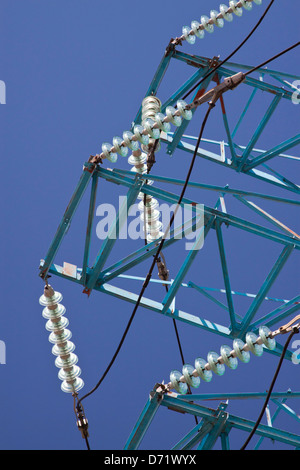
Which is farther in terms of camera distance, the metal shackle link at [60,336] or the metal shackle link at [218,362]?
the metal shackle link at [60,336]

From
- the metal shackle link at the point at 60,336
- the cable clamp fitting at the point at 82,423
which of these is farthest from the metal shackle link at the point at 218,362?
the metal shackle link at the point at 60,336

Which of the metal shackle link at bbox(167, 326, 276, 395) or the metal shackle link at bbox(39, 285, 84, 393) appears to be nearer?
the metal shackle link at bbox(167, 326, 276, 395)

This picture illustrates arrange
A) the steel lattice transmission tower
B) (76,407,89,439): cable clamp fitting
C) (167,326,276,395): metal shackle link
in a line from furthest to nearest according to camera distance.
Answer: (76,407,89,439): cable clamp fitting → the steel lattice transmission tower → (167,326,276,395): metal shackle link

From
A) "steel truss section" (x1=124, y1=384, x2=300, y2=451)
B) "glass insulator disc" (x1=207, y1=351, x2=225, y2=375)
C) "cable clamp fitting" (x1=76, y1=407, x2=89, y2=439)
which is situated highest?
"cable clamp fitting" (x1=76, y1=407, x2=89, y2=439)

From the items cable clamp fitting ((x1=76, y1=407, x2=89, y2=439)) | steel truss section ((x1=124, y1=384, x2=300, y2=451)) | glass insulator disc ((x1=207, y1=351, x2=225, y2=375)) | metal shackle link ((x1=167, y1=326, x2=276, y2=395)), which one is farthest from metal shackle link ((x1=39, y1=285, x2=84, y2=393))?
glass insulator disc ((x1=207, y1=351, x2=225, y2=375))

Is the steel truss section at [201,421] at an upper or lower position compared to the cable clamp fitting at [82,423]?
lower

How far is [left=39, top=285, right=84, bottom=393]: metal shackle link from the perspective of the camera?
1191cm

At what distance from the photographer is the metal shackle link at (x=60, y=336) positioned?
11914mm

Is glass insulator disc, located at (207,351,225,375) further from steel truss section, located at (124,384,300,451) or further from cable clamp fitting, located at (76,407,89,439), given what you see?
cable clamp fitting, located at (76,407,89,439)

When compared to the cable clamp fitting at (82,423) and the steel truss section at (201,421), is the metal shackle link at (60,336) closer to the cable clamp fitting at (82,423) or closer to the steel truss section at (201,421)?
the cable clamp fitting at (82,423)

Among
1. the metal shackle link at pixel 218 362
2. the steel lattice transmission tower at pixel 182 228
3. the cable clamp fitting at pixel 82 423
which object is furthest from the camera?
the cable clamp fitting at pixel 82 423

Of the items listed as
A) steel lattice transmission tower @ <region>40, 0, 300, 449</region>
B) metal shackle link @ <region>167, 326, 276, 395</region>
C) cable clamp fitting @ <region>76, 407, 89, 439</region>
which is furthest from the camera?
cable clamp fitting @ <region>76, 407, 89, 439</region>
